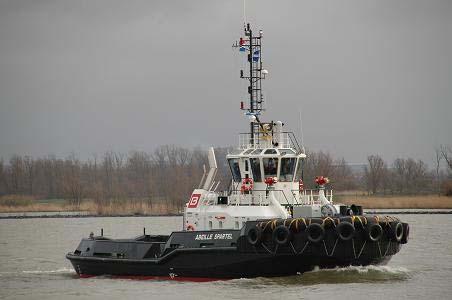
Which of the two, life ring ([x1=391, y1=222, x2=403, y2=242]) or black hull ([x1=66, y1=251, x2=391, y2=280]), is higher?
life ring ([x1=391, y1=222, x2=403, y2=242])

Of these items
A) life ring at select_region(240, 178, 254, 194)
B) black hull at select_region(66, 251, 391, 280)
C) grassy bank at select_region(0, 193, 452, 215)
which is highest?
life ring at select_region(240, 178, 254, 194)

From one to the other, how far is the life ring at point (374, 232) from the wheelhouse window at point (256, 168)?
3554 millimetres

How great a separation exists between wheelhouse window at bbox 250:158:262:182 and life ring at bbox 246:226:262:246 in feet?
Answer: 7.70

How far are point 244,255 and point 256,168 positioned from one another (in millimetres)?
2840

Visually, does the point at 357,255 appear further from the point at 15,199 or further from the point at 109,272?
the point at 15,199

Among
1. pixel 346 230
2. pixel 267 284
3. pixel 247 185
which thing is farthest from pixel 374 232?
pixel 247 185

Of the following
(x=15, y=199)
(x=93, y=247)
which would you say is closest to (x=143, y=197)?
(x=15, y=199)

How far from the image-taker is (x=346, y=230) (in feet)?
70.4

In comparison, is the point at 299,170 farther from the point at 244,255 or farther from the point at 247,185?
the point at 244,255

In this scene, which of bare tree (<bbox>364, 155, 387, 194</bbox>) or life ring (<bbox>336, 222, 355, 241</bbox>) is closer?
life ring (<bbox>336, 222, 355, 241</bbox>)

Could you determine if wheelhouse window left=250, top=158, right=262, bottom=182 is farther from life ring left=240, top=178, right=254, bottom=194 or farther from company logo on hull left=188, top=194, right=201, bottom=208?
company logo on hull left=188, top=194, right=201, bottom=208

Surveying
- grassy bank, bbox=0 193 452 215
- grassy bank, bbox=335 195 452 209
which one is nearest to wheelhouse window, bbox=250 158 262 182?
grassy bank, bbox=0 193 452 215

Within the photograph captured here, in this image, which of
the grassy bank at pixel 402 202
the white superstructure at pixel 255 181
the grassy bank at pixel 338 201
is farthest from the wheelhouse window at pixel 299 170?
the grassy bank at pixel 402 202

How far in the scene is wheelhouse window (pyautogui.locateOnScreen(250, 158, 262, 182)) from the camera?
24.0 meters
